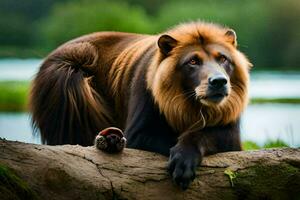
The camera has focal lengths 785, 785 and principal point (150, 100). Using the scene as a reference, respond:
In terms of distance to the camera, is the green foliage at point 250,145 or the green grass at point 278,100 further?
the green grass at point 278,100

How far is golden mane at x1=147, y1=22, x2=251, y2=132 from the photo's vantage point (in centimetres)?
659

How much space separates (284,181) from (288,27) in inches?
436

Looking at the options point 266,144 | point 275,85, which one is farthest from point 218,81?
point 275,85

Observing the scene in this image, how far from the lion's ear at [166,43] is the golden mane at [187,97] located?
0.18ft

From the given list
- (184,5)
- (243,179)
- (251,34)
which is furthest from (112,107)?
(184,5)

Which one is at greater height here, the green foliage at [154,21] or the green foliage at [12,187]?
the green foliage at [154,21]

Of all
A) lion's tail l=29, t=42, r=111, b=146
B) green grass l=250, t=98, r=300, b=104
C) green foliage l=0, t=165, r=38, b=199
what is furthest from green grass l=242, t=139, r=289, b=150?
green grass l=250, t=98, r=300, b=104

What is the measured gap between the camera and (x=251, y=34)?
16.1 metres

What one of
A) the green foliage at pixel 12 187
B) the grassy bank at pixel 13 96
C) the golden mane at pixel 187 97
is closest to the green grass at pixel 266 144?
the golden mane at pixel 187 97

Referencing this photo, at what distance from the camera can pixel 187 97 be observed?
6.61 meters

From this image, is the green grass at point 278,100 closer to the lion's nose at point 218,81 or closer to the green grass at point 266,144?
the green grass at point 266,144

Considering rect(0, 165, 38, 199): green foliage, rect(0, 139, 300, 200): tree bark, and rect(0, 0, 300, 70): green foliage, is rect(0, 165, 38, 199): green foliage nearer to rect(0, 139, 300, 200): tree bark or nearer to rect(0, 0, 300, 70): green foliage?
rect(0, 139, 300, 200): tree bark

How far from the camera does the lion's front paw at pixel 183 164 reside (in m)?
5.51

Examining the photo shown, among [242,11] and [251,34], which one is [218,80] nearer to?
[251,34]
